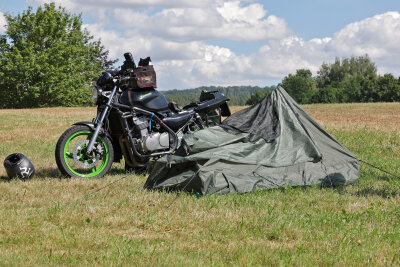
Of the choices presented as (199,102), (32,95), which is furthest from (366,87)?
(199,102)

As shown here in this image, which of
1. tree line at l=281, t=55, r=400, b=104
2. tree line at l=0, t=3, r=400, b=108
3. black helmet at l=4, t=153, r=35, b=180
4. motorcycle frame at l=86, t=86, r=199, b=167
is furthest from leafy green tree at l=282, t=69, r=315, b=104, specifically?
black helmet at l=4, t=153, r=35, b=180

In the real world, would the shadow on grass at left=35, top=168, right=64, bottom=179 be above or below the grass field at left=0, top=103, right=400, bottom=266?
above

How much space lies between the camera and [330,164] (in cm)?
748

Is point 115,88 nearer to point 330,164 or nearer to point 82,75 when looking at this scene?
point 330,164

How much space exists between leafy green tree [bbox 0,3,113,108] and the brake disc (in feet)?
132

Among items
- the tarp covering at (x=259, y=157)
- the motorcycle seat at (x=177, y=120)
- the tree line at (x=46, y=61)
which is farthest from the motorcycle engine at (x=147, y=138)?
the tree line at (x=46, y=61)

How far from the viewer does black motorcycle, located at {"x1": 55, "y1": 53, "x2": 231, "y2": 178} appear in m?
7.75

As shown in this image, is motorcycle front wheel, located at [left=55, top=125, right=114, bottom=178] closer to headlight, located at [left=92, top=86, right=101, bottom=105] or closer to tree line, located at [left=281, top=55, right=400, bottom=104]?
headlight, located at [left=92, top=86, right=101, bottom=105]

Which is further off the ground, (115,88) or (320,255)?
(115,88)

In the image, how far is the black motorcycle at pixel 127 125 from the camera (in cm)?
775

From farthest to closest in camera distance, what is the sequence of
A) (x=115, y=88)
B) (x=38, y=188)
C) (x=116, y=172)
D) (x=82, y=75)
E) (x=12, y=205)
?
(x=82, y=75), (x=116, y=172), (x=115, y=88), (x=38, y=188), (x=12, y=205)

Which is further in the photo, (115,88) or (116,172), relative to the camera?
(116,172)

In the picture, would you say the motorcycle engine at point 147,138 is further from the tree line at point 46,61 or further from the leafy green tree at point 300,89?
the leafy green tree at point 300,89

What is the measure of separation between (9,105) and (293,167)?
46.9 meters
